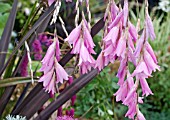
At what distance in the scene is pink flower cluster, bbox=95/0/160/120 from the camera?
1.00 m

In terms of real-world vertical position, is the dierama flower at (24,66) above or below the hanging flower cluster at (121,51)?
below

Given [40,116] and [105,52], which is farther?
[40,116]

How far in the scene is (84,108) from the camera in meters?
2.22

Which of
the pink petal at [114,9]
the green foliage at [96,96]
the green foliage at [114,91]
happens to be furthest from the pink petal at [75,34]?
the green foliage at [96,96]

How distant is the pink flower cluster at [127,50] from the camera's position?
100 cm

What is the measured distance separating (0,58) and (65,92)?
0.32m

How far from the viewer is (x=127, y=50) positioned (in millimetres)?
1033

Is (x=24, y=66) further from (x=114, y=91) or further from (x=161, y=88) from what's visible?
(x=161, y=88)

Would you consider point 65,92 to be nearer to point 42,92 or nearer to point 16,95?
point 42,92

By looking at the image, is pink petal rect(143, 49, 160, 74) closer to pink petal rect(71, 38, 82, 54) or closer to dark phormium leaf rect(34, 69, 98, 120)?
pink petal rect(71, 38, 82, 54)

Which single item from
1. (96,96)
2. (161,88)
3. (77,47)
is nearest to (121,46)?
(77,47)

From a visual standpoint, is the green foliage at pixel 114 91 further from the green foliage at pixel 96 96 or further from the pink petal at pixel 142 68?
the pink petal at pixel 142 68

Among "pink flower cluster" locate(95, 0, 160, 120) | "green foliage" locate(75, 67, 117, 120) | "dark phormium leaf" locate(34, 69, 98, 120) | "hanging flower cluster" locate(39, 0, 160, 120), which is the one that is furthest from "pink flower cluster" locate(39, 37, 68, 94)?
"green foliage" locate(75, 67, 117, 120)

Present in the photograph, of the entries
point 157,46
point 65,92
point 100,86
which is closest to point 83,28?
point 65,92
